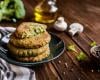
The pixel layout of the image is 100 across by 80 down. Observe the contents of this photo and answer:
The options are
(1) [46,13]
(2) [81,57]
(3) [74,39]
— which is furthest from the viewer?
(1) [46,13]

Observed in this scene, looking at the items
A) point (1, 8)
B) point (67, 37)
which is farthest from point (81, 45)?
point (1, 8)

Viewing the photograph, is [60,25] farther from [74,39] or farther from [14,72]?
[14,72]

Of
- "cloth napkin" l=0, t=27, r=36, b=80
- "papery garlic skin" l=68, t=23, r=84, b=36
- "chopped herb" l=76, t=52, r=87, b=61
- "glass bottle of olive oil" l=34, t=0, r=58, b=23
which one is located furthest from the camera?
"glass bottle of olive oil" l=34, t=0, r=58, b=23

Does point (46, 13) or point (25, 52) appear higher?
point (25, 52)

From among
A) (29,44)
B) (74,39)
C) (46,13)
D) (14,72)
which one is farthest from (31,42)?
(46,13)

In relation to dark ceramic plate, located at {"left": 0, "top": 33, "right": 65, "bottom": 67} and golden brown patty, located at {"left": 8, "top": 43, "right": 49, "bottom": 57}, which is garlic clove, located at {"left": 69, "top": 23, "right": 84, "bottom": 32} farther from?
golden brown patty, located at {"left": 8, "top": 43, "right": 49, "bottom": 57}

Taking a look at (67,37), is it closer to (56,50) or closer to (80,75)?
(56,50)

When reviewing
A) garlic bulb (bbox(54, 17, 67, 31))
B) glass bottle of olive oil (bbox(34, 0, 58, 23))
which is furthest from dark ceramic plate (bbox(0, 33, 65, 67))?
glass bottle of olive oil (bbox(34, 0, 58, 23))
